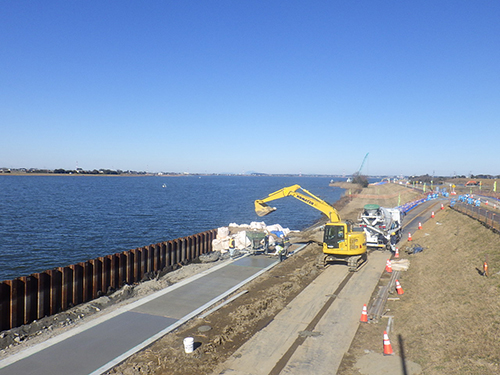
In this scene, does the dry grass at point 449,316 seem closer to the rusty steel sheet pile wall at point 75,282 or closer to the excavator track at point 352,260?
the excavator track at point 352,260

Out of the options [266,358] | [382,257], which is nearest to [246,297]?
[266,358]

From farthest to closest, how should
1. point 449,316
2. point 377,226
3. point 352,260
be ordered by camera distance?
1. point 377,226
2. point 352,260
3. point 449,316

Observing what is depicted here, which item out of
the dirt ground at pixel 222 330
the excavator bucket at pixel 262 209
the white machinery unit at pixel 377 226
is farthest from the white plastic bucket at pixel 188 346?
the white machinery unit at pixel 377 226

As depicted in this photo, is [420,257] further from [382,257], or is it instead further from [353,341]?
[353,341]

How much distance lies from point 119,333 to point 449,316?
11404mm

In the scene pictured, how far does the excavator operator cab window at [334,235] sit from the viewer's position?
64.9 feet

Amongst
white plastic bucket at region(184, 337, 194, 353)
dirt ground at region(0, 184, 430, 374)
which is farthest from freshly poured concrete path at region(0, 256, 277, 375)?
white plastic bucket at region(184, 337, 194, 353)

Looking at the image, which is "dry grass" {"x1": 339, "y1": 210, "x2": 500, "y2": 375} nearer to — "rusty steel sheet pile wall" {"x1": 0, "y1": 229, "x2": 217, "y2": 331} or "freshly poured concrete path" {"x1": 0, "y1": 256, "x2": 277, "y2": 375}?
"freshly poured concrete path" {"x1": 0, "y1": 256, "x2": 277, "y2": 375}

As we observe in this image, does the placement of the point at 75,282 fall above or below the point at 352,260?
below

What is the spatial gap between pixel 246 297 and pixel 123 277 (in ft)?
28.1

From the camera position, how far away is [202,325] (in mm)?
12508

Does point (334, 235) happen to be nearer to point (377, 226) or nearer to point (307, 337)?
point (377, 226)

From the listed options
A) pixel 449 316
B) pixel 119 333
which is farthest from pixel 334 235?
pixel 119 333

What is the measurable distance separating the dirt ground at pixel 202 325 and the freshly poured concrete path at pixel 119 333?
0.63 metres
